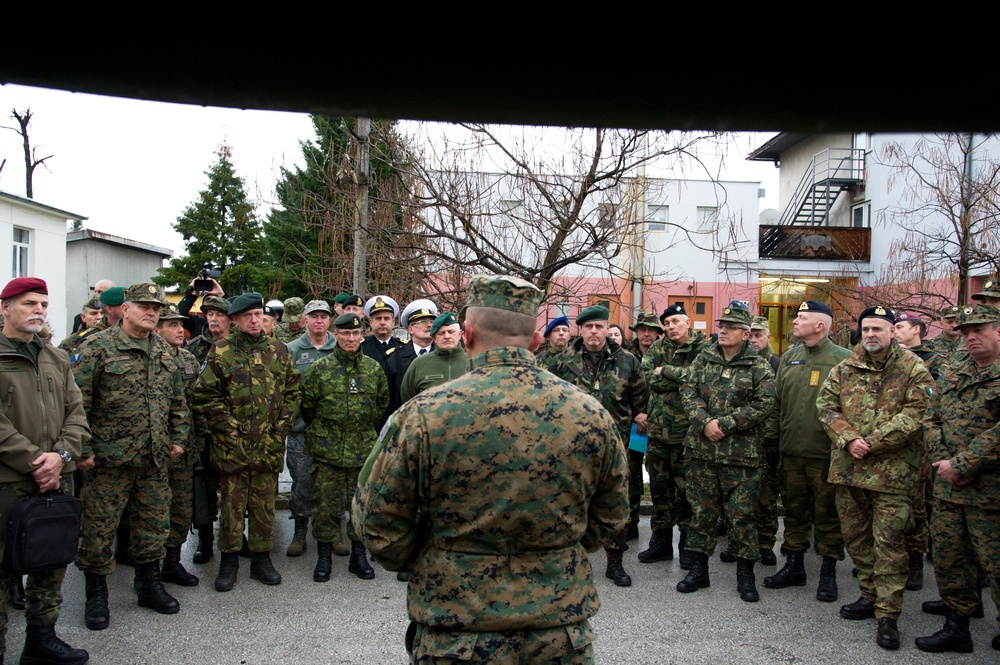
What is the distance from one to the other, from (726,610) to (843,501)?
3.89 ft

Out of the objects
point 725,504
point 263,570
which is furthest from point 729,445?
point 263,570

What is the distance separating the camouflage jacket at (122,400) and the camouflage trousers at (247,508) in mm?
609

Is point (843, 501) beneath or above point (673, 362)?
beneath

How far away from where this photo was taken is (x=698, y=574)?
5.70m

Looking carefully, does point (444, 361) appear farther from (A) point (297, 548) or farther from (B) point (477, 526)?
(B) point (477, 526)

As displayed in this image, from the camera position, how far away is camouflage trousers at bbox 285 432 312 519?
6.53 m

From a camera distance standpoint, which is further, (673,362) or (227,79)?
(673,362)

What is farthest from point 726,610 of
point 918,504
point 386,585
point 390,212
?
point 390,212

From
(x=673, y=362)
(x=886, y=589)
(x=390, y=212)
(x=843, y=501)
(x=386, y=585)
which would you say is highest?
(x=390, y=212)

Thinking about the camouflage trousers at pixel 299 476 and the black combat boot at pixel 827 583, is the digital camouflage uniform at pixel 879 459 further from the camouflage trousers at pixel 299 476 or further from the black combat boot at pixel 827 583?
the camouflage trousers at pixel 299 476

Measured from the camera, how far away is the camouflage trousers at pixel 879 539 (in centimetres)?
476

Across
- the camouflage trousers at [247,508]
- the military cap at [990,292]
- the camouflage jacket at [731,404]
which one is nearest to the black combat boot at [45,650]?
the camouflage trousers at [247,508]

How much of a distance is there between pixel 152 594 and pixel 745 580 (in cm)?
439

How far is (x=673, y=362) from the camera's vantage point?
677cm
